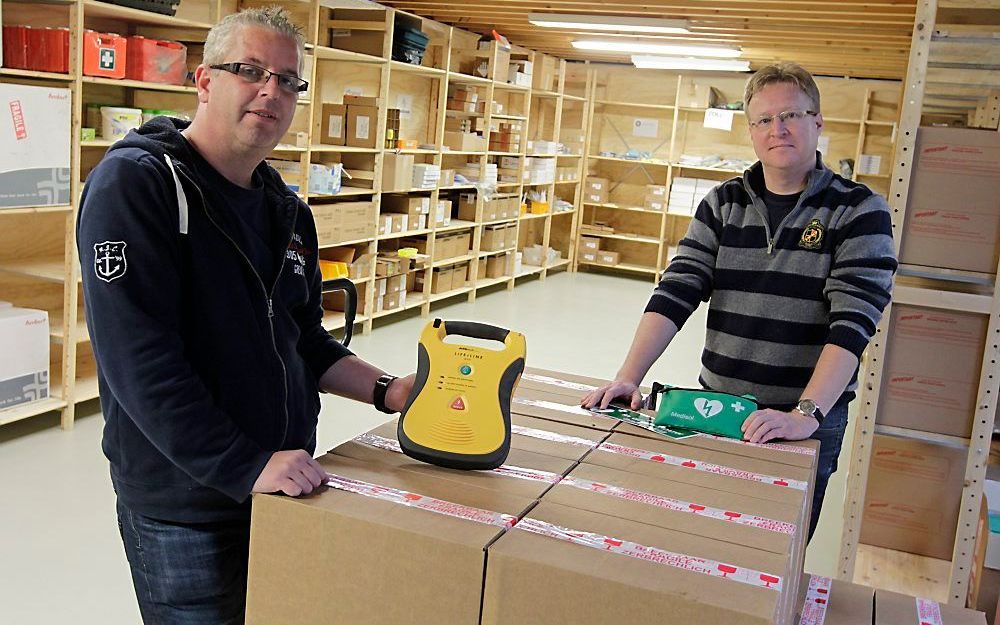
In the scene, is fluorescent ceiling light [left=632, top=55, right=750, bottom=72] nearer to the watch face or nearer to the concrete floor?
the concrete floor

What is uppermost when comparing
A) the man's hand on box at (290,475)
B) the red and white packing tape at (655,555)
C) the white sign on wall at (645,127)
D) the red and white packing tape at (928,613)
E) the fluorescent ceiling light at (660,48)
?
the fluorescent ceiling light at (660,48)

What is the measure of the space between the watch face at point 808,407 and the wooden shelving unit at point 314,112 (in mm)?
3478

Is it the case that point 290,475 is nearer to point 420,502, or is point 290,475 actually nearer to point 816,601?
point 420,502

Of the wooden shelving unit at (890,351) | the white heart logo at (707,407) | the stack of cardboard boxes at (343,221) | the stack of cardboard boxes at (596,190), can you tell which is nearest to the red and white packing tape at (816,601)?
the white heart logo at (707,407)

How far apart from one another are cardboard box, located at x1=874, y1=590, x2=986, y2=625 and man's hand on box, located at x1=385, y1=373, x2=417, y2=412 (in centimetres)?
117

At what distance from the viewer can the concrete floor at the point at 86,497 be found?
2.97m

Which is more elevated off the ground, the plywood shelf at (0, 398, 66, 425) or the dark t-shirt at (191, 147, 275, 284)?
the dark t-shirt at (191, 147, 275, 284)

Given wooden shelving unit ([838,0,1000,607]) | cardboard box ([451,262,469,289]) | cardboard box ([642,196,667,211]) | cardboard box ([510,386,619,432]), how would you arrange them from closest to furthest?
cardboard box ([510,386,619,432]), wooden shelving unit ([838,0,1000,607]), cardboard box ([451,262,469,289]), cardboard box ([642,196,667,211])

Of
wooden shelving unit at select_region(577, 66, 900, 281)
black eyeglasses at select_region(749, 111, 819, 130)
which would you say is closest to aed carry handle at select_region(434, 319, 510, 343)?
black eyeglasses at select_region(749, 111, 819, 130)

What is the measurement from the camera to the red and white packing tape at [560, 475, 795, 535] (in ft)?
4.53

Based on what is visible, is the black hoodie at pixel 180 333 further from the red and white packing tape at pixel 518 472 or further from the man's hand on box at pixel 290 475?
the red and white packing tape at pixel 518 472

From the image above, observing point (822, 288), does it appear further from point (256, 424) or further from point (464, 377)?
point (256, 424)

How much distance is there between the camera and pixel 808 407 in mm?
1916

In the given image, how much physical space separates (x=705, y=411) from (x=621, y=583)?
755mm
